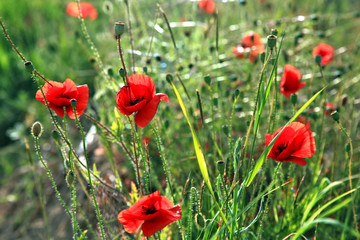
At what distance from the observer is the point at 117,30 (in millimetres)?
1173

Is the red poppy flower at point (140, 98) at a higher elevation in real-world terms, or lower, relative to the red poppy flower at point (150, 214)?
higher

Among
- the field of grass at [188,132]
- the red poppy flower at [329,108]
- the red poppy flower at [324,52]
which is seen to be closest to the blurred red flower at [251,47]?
the field of grass at [188,132]

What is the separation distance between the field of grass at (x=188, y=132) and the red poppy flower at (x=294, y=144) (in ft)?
0.04

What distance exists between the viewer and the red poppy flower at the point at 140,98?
1.16 m

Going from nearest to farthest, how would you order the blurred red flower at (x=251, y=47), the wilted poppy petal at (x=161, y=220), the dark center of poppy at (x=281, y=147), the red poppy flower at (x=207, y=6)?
the wilted poppy petal at (x=161, y=220), the dark center of poppy at (x=281, y=147), the blurred red flower at (x=251, y=47), the red poppy flower at (x=207, y=6)

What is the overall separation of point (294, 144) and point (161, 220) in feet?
1.32

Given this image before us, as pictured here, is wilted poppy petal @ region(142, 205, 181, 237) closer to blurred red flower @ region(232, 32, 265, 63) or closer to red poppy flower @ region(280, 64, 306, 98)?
red poppy flower @ region(280, 64, 306, 98)

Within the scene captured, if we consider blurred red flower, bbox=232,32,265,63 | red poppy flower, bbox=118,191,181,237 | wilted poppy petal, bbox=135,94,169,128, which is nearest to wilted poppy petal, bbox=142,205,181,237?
red poppy flower, bbox=118,191,181,237

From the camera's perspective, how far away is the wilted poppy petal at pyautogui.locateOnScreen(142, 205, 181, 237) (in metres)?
1.08

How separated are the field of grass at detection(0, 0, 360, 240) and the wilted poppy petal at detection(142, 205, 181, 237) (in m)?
0.07

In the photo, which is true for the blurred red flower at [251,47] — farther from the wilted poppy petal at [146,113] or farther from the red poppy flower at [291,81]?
the wilted poppy petal at [146,113]

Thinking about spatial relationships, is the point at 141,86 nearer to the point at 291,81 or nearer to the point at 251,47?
the point at 291,81

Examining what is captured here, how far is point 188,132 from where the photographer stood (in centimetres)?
221

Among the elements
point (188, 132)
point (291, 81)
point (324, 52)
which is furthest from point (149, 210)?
point (324, 52)
